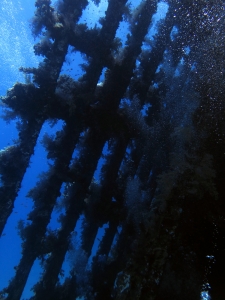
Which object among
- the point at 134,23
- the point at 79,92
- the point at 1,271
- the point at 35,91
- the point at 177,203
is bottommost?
the point at 1,271

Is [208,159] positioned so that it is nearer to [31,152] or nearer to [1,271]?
[31,152]

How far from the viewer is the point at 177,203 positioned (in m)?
4.73

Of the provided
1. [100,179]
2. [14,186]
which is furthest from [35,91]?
[100,179]

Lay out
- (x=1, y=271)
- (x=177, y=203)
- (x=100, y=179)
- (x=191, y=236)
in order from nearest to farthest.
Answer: (x=177, y=203) < (x=191, y=236) < (x=100, y=179) < (x=1, y=271)

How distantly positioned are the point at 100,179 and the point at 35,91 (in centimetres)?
432

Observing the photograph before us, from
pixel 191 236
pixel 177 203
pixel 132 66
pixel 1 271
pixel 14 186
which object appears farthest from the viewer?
Answer: pixel 1 271

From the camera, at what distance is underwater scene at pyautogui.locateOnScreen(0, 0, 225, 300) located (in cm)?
514

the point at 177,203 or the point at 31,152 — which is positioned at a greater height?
the point at 31,152

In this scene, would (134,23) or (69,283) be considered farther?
(134,23)

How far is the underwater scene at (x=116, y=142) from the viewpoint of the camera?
5.14m

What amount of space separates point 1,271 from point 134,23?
7721 cm

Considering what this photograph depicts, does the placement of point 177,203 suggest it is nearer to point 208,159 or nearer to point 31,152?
point 208,159

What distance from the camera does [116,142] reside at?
10.6 meters

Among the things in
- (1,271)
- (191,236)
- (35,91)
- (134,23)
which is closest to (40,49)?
(35,91)
